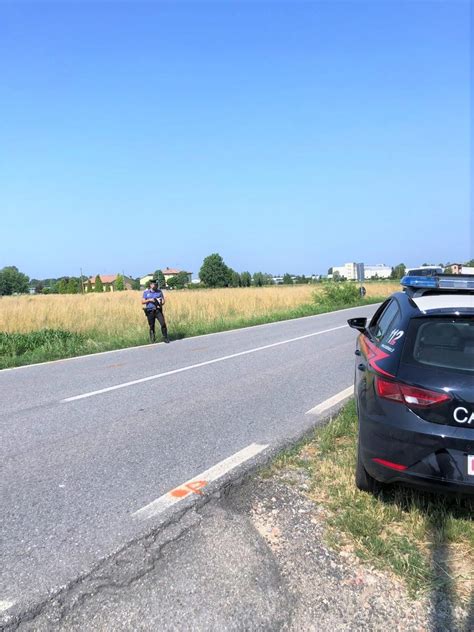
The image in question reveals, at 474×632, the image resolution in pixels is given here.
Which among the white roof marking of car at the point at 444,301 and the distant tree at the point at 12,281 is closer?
the white roof marking of car at the point at 444,301

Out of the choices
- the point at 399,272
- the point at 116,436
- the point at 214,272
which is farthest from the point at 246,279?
the point at 116,436

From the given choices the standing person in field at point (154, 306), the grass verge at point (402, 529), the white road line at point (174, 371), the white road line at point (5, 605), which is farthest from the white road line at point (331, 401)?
the standing person in field at point (154, 306)

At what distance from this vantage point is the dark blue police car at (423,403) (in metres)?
2.69

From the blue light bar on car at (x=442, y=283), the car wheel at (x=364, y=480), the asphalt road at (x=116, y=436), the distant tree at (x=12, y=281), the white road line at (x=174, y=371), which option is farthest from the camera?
the distant tree at (x=12, y=281)

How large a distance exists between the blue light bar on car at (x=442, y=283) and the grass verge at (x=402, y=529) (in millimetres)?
1571

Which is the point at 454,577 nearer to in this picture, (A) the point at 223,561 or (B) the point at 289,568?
(B) the point at 289,568

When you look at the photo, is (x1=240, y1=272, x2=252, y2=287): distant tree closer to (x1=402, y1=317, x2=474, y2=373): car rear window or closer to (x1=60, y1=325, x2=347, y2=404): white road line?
(x1=60, y1=325, x2=347, y2=404): white road line

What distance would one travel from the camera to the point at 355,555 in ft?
8.69

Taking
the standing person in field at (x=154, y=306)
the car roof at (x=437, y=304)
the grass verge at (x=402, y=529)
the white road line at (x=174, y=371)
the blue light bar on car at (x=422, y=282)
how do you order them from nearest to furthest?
the grass verge at (x=402, y=529) < the car roof at (x=437, y=304) < the blue light bar on car at (x=422, y=282) < the white road line at (x=174, y=371) < the standing person in field at (x=154, y=306)

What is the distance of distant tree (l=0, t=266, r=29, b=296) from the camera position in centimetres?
11841

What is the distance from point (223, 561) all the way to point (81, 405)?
3.99 meters

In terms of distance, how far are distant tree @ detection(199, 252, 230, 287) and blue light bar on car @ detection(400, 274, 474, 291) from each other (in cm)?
10978

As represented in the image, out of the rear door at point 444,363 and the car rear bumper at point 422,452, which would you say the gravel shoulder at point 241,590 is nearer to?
the car rear bumper at point 422,452

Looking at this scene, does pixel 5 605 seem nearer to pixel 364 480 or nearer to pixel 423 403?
pixel 364 480
